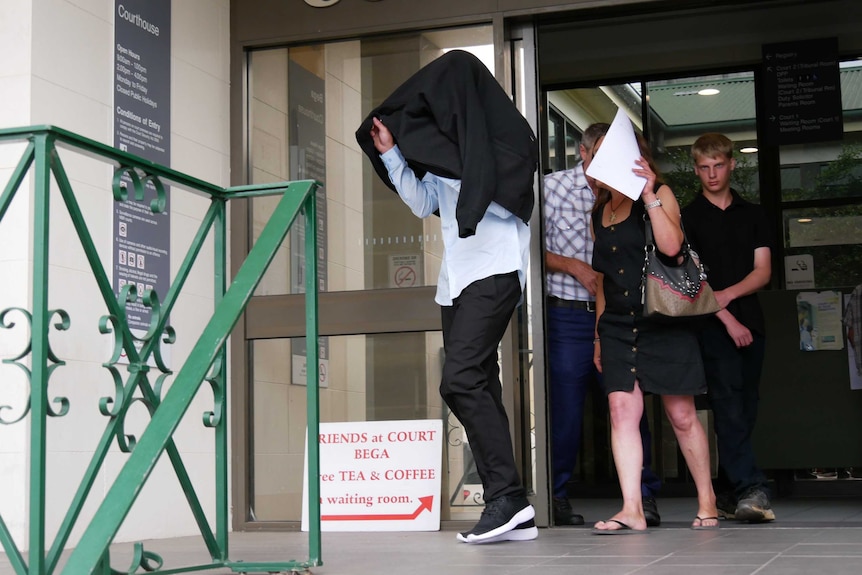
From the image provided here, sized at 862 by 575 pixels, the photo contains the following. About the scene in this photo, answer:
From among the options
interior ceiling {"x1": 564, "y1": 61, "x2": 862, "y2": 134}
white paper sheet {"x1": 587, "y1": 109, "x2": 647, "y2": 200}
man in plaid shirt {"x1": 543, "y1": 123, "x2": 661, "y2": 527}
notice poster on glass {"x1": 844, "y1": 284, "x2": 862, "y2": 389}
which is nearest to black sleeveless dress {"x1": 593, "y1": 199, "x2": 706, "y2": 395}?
white paper sheet {"x1": 587, "y1": 109, "x2": 647, "y2": 200}

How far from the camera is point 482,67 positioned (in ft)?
12.5

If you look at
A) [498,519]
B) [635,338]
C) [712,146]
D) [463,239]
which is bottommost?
[498,519]

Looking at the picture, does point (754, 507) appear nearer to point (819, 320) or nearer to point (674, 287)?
point (674, 287)

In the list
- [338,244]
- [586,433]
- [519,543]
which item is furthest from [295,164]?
[586,433]

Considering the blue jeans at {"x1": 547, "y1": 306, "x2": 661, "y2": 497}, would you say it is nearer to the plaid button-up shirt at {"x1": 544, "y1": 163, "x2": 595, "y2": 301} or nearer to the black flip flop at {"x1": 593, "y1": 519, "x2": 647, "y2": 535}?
the plaid button-up shirt at {"x1": 544, "y1": 163, "x2": 595, "y2": 301}

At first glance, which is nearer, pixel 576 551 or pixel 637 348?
pixel 576 551

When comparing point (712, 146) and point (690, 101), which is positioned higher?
point (690, 101)

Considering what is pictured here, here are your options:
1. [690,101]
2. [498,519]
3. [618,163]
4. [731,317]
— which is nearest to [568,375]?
[731,317]

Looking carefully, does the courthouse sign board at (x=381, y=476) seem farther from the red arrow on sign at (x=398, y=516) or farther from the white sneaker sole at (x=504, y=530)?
the white sneaker sole at (x=504, y=530)

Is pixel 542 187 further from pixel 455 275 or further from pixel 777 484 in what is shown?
pixel 777 484

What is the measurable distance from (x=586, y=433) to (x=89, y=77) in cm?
439

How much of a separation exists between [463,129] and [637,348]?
1.05m

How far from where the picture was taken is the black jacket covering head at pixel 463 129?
11.9 feet

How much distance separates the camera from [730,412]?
4.49 metres
